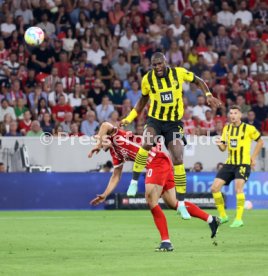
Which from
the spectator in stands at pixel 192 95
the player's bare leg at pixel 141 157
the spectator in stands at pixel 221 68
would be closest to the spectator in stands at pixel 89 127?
the spectator in stands at pixel 192 95

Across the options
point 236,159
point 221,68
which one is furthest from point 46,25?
point 236,159

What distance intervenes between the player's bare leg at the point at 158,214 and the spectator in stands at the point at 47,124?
1188cm

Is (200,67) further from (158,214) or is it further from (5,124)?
(158,214)

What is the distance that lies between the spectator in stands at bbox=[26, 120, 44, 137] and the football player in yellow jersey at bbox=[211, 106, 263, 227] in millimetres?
6909

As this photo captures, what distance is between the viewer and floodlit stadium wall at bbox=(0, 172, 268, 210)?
885 inches

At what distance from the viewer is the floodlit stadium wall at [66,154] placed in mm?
22984

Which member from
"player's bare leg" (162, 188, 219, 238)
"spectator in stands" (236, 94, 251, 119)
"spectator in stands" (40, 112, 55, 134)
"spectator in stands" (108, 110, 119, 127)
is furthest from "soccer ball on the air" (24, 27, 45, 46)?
"player's bare leg" (162, 188, 219, 238)

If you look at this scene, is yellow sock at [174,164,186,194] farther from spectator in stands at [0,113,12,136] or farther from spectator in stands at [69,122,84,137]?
spectator in stands at [0,113,12,136]

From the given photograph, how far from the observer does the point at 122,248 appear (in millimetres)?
12516

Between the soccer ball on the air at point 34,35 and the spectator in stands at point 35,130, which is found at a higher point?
the soccer ball on the air at point 34,35

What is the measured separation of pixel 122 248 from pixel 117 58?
14923 millimetres

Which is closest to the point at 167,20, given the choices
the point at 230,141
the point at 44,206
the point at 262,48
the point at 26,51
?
the point at 262,48

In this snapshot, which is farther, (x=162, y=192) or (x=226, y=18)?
(x=226, y=18)

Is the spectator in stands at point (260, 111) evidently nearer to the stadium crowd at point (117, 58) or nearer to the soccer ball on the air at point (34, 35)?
the stadium crowd at point (117, 58)
